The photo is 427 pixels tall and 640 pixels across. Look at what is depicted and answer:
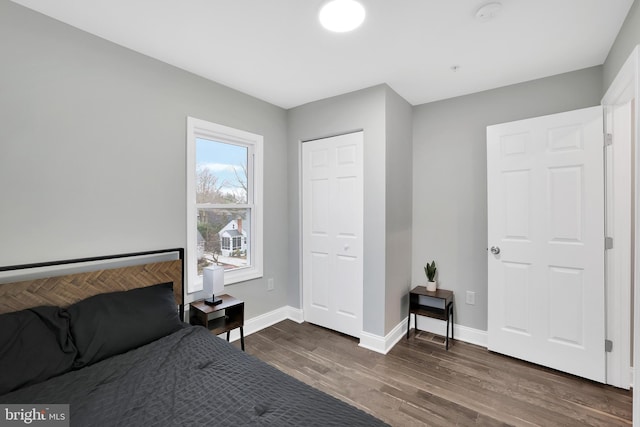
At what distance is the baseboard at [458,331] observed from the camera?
2.82m

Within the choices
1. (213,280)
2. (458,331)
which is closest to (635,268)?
(458,331)

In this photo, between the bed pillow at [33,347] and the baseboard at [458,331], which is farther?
the baseboard at [458,331]

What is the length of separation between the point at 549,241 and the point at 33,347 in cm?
354

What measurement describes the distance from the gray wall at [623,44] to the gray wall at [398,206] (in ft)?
5.14

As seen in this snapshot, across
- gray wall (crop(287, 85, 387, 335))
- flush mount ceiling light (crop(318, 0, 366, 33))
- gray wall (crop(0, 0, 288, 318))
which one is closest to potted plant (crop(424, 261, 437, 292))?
gray wall (crop(287, 85, 387, 335))

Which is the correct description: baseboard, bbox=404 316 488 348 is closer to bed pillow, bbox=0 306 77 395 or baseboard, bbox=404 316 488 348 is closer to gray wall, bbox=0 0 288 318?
gray wall, bbox=0 0 288 318

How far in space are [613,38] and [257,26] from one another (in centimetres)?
246

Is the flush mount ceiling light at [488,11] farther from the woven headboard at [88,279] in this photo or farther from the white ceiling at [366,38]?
the woven headboard at [88,279]

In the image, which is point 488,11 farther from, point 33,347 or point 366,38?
point 33,347

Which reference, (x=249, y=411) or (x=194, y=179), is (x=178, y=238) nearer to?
(x=194, y=179)

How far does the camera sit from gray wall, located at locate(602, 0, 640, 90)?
158cm

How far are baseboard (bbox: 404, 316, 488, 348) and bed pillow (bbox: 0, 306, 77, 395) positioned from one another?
2.96 m

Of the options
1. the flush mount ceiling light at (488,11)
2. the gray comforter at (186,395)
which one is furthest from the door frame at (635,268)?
the gray comforter at (186,395)

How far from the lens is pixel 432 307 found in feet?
10.0
